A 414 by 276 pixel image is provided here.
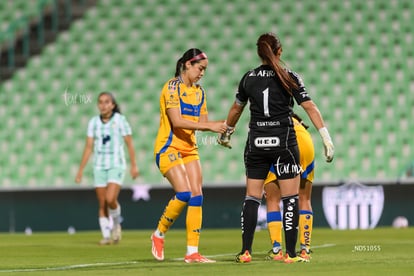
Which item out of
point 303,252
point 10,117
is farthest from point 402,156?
point 303,252

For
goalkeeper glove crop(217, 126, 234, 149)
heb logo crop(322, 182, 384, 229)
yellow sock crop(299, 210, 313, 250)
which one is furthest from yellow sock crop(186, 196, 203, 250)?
heb logo crop(322, 182, 384, 229)

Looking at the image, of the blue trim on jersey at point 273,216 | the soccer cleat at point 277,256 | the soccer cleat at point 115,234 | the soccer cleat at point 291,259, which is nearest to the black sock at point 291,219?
the soccer cleat at point 291,259

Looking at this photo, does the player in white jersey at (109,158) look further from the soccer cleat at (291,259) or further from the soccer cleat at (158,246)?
the soccer cleat at (291,259)

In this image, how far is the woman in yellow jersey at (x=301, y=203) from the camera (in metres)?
9.79

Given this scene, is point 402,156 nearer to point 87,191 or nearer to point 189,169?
point 87,191

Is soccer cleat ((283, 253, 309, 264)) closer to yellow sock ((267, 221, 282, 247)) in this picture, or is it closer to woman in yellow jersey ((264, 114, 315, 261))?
woman in yellow jersey ((264, 114, 315, 261))

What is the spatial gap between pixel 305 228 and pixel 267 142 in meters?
1.62

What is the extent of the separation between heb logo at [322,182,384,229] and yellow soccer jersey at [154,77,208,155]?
29.2ft

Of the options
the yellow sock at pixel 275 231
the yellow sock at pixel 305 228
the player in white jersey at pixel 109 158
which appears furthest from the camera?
the player in white jersey at pixel 109 158

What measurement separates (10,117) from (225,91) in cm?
450

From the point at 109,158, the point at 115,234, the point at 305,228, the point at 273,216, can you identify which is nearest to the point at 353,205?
the point at 115,234

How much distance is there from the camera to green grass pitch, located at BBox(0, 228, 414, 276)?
27.9ft

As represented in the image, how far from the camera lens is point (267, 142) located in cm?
888

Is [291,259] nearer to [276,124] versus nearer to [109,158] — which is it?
[276,124]
